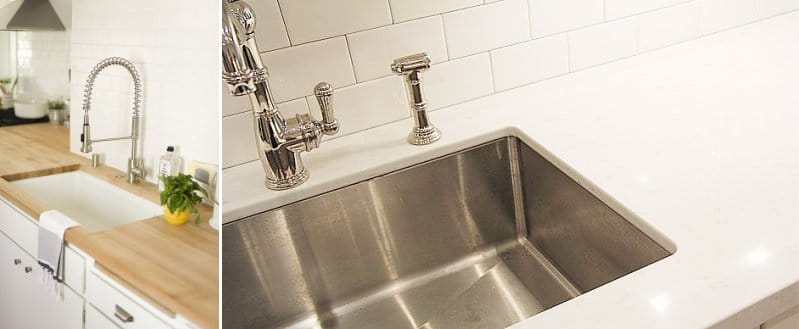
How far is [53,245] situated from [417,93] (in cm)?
67

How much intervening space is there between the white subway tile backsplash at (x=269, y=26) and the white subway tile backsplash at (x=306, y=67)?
0.05 feet

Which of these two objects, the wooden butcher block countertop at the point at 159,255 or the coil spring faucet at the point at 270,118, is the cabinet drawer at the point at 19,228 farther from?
the coil spring faucet at the point at 270,118

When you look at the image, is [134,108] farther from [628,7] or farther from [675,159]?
[628,7]

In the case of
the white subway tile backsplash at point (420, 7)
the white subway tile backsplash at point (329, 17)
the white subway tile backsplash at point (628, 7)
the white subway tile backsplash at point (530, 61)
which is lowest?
the white subway tile backsplash at point (530, 61)

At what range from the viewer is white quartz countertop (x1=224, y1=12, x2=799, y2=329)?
0.45 metres

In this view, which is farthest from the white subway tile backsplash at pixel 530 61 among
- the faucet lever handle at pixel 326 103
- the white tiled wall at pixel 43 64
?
the white tiled wall at pixel 43 64

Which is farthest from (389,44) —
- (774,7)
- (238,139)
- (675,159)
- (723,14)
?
(774,7)

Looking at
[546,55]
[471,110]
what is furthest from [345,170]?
[546,55]

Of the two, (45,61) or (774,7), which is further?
(774,7)

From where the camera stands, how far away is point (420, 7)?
2.93 feet

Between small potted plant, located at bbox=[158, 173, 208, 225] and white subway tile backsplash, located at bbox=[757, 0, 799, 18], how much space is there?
4.93ft

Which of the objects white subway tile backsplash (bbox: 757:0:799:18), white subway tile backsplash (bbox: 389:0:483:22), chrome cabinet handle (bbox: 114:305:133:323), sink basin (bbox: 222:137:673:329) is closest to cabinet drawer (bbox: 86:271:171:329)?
chrome cabinet handle (bbox: 114:305:133:323)

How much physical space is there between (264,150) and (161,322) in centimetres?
59

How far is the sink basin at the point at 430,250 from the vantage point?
711 mm
